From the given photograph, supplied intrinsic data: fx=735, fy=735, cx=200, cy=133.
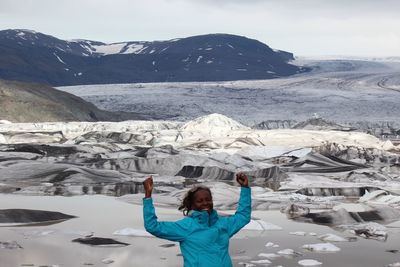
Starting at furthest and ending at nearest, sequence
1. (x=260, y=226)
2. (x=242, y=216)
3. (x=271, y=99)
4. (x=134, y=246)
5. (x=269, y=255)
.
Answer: (x=271, y=99) < (x=260, y=226) < (x=134, y=246) < (x=269, y=255) < (x=242, y=216)

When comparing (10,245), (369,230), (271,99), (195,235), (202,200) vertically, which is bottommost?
(271,99)

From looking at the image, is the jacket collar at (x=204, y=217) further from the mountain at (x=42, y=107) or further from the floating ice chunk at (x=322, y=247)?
the mountain at (x=42, y=107)

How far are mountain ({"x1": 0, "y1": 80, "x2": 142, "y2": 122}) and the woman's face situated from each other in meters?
21.6

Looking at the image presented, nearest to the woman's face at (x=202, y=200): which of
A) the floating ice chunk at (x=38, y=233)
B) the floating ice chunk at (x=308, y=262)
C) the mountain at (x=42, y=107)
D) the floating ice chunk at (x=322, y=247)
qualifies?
the floating ice chunk at (x=308, y=262)

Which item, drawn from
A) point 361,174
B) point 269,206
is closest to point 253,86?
point 361,174

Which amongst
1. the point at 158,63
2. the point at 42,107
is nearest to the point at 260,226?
the point at 42,107

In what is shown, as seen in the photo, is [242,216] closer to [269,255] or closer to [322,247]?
[269,255]

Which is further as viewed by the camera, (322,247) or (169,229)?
(322,247)

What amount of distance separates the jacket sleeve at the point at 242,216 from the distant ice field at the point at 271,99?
2490 centimetres

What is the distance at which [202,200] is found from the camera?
3.17 m

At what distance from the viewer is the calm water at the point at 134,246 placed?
524 centimetres

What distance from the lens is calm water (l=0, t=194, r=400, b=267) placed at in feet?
17.2

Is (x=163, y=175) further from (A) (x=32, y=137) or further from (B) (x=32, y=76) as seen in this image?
(B) (x=32, y=76)

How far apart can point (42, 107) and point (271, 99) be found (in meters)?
13.0
